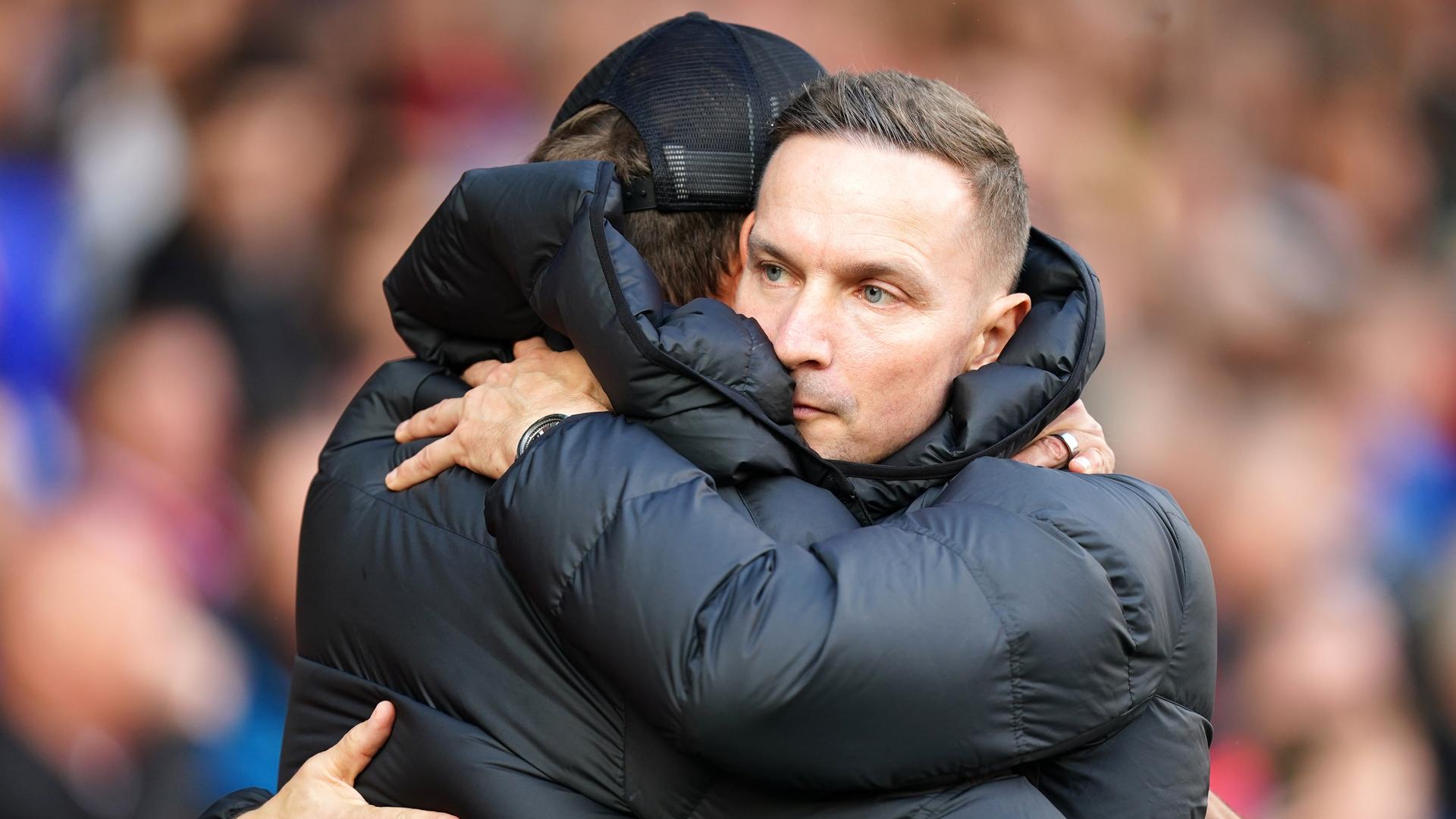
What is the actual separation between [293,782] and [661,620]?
2.73 ft

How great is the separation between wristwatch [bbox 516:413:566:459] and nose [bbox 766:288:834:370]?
370 millimetres

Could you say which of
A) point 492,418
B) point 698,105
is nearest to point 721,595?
point 492,418

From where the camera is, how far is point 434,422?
2143 mm

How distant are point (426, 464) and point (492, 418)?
0.49 feet

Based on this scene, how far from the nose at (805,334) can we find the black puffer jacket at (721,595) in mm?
148

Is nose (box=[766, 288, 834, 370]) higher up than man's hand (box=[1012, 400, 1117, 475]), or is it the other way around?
nose (box=[766, 288, 834, 370])

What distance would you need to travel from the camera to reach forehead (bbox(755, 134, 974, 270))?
6.85 feet

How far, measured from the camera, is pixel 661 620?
1.52m

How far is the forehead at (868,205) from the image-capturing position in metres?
2.09

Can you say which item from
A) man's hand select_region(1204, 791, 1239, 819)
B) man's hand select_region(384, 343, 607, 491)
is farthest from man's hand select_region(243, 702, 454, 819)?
man's hand select_region(1204, 791, 1239, 819)

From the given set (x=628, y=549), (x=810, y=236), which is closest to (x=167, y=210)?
(x=810, y=236)

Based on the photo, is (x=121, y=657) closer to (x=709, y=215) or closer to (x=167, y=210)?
(x=167, y=210)

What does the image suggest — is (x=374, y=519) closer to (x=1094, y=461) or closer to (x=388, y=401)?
(x=388, y=401)

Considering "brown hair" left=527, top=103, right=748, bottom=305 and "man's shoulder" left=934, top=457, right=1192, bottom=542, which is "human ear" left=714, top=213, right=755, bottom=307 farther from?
"man's shoulder" left=934, top=457, right=1192, bottom=542
